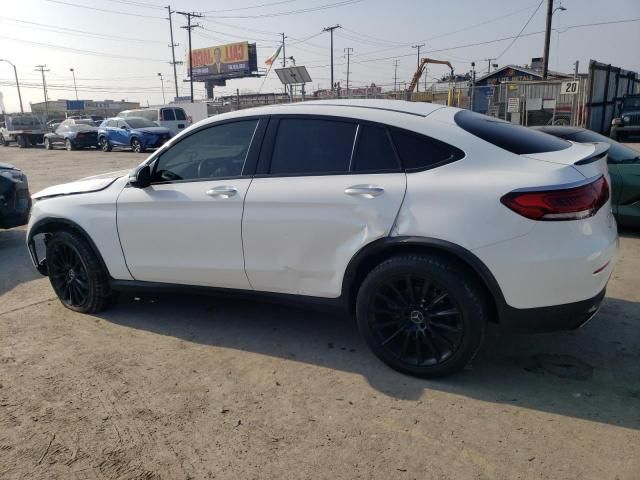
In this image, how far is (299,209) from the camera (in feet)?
11.1

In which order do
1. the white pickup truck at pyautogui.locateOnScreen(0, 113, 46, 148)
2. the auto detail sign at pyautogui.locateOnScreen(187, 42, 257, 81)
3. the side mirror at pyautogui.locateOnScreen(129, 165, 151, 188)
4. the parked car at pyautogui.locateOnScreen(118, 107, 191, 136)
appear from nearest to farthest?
the side mirror at pyautogui.locateOnScreen(129, 165, 151, 188), the parked car at pyautogui.locateOnScreen(118, 107, 191, 136), the white pickup truck at pyautogui.locateOnScreen(0, 113, 46, 148), the auto detail sign at pyautogui.locateOnScreen(187, 42, 257, 81)

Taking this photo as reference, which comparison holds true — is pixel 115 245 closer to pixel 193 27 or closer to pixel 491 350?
pixel 491 350

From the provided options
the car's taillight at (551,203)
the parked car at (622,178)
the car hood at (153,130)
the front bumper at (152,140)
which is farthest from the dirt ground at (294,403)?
the car hood at (153,130)

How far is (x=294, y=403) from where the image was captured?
3.08 metres

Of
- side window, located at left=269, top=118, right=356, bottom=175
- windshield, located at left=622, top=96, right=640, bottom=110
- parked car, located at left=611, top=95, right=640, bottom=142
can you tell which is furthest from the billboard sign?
side window, located at left=269, top=118, right=356, bottom=175

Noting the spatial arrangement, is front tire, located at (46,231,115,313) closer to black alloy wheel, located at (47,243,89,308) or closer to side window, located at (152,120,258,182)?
black alloy wheel, located at (47,243,89,308)

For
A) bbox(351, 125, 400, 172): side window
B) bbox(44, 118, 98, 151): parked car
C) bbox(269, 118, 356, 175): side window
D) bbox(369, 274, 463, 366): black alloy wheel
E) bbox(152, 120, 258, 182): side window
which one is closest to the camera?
bbox(369, 274, 463, 366): black alloy wheel

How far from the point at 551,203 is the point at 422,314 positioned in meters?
0.98

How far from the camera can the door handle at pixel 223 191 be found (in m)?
3.61

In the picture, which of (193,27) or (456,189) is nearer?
(456,189)

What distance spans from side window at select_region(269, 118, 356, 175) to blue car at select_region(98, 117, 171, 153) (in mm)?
20227

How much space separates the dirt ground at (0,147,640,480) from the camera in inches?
101

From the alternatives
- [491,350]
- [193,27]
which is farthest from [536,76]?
[491,350]

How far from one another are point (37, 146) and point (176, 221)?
109ft
